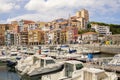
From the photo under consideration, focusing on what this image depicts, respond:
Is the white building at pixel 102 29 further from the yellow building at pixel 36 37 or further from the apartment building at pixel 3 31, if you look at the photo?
the apartment building at pixel 3 31

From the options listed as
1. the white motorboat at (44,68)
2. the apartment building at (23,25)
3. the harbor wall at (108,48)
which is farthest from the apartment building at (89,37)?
the white motorboat at (44,68)

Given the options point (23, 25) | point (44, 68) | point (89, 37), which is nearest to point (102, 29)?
point (89, 37)

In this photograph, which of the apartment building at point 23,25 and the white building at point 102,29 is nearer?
the white building at point 102,29

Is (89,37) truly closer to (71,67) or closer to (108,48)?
(108,48)

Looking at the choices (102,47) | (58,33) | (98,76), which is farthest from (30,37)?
(98,76)

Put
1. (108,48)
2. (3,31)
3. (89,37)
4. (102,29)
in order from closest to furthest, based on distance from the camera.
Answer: (108,48) → (89,37) → (102,29) → (3,31)

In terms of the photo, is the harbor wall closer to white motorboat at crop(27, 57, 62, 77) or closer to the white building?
white motorboat at crop(27, 57, 62, 77)

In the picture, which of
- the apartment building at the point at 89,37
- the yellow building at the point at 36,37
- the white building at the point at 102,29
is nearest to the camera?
the apartment building at the point at 89,37

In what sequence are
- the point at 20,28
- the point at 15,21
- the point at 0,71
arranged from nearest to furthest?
the point at 0,71
the point at 20,28
the point at 15,21

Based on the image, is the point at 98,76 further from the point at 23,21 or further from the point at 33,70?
the point at 23,21

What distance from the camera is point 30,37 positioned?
104 meters

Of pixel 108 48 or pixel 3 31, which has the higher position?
pixel 3 31

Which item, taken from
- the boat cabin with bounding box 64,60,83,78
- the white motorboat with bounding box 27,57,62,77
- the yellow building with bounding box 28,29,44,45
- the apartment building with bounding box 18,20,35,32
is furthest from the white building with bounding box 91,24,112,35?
the boat cabin with bounding box 64,60,83,78

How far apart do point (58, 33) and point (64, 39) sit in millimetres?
3259
